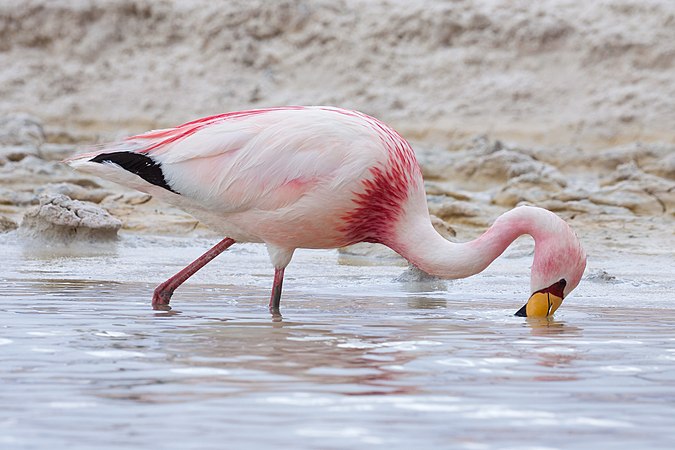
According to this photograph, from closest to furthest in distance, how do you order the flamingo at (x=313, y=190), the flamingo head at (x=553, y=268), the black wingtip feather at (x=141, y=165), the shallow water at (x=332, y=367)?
1. the shallow water at (x=332, y=367)
2. the flamingo head at (x=553, y=268)
3. the flamingo at (x=313, y=190)
4. the black wingtip feather at (x=141, y=165)

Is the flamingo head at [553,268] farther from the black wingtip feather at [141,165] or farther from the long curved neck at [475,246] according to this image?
the black wingtip feather at [141,165]

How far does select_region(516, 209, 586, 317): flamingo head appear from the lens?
220 inches

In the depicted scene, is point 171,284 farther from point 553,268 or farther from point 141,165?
point 553,268

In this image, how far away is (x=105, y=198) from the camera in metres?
11.4

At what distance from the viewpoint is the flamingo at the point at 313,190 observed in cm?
570

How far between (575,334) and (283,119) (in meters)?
1.71

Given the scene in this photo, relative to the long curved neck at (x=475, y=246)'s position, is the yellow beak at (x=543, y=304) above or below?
below

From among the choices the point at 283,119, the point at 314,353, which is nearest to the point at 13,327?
the point at 314,353

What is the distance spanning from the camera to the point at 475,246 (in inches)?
225

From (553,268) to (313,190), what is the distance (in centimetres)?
108

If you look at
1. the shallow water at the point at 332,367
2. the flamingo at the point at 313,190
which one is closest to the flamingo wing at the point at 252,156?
the flamingo at the point at 313,190

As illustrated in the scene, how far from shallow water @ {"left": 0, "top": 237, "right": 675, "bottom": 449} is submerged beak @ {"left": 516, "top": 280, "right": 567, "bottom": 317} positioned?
99 millimetres

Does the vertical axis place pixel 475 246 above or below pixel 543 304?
above

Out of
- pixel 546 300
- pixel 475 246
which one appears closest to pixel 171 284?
pixel 475 246
